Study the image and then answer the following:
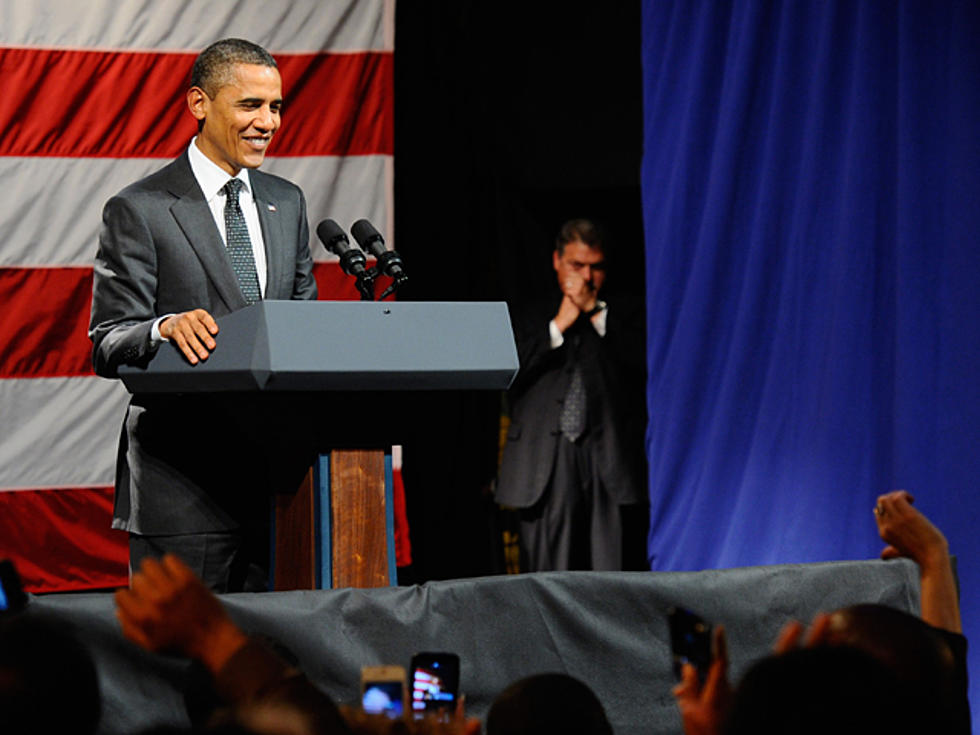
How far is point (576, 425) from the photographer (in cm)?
451

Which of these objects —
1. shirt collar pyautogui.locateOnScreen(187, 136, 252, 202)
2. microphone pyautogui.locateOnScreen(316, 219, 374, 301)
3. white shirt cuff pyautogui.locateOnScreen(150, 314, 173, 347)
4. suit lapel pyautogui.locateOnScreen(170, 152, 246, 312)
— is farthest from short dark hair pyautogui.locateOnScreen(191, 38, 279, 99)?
white shirt cuff pyautogui.locateOnScreen(150, 314, 173, 347)

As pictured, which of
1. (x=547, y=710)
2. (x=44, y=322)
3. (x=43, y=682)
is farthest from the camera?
(x=44, y=322)

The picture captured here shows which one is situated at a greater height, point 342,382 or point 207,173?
point 207,173

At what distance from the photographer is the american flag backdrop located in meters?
4.23

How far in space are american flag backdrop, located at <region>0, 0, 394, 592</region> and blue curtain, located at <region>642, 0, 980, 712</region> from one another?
1411 mm

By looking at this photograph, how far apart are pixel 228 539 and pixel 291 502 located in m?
0.21

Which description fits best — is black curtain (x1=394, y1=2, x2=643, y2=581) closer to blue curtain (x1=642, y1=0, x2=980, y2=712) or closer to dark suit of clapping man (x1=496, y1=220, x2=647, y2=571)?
dark suit of clapping man (x1=496, y1=220, x2=647, y2=571)

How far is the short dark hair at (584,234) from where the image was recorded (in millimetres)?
4496

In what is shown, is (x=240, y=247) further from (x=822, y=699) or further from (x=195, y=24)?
(x=195, y=24)

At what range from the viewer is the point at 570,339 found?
15.0ft

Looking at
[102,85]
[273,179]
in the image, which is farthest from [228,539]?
[102,85]

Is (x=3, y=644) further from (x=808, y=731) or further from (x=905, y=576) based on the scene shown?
(x=905, y=576)

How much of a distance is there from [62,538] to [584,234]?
2111 millimetres

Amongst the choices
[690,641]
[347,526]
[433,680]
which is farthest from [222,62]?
[690,641]
